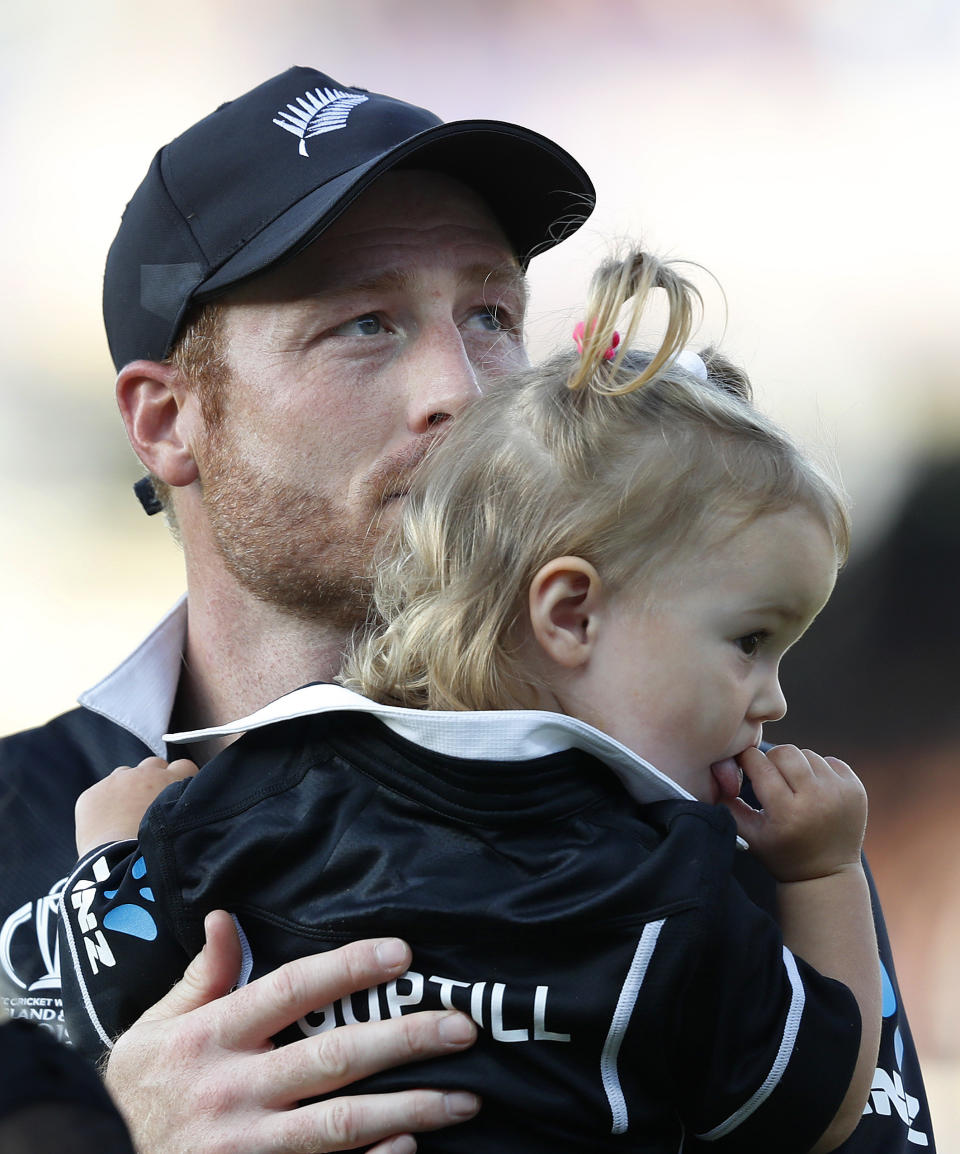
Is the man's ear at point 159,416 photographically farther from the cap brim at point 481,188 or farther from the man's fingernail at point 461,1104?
the man's fingernail at point 461,1104

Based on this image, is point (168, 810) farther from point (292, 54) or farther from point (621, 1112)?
point (292, 54)

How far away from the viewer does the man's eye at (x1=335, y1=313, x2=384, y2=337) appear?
6.64 feet

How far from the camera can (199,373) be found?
2.15 metres

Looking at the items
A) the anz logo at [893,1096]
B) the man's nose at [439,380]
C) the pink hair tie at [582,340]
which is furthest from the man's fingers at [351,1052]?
the man's nose at [439,380]

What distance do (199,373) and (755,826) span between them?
1323 mm

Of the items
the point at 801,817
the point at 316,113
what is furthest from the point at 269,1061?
the point at 316,113

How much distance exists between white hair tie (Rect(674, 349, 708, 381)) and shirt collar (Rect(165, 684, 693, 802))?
19.4 inches

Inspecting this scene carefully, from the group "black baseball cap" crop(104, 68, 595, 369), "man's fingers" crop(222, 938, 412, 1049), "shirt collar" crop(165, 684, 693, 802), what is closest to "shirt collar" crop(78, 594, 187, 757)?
"black baseball cap" crop(104, 68, 595, 369)

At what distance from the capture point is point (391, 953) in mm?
1163

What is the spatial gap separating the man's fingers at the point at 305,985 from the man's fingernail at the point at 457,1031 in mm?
71

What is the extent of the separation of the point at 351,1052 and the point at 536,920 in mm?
263

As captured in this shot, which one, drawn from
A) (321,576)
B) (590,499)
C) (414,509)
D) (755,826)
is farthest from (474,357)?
(755,826)

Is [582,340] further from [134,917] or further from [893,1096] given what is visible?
[893,1096]

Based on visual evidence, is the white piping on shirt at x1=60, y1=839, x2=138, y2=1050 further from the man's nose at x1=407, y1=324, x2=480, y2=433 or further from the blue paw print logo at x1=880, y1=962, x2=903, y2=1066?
the blue paw print logo at x1=880, y1=962, x2=903, y2=1066
